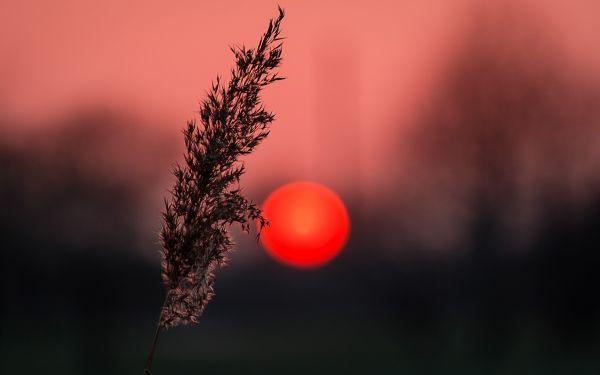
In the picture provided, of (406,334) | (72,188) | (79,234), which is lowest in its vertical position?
(406,334)

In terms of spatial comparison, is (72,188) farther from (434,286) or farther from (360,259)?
(434,286)

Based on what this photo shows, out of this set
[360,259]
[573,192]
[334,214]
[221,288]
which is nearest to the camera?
[573,192]

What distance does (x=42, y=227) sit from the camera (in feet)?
72.9

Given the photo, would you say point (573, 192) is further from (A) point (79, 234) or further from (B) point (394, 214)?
(A) point (79, 234)

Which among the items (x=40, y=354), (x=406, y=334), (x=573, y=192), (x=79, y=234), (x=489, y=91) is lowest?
(x=40, y=354)

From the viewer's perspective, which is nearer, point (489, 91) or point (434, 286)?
point (489, 91)

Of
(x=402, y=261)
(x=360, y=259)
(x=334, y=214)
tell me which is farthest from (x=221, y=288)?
(x=402, y=261)

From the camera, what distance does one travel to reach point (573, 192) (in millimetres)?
20266

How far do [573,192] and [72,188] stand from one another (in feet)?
48.6

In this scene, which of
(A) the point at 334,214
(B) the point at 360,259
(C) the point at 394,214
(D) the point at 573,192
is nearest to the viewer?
(D) the point at 573,192

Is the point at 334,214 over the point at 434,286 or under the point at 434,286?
over

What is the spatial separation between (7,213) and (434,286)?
13499 mm

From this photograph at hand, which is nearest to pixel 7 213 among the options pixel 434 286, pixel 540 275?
pixel 434 286

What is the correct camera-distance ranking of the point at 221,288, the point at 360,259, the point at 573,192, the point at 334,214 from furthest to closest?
the point at 221,288 < the point at 334,214 < the point at 360,259 < the point at 573,192
